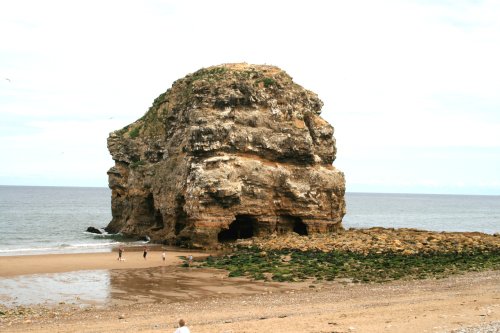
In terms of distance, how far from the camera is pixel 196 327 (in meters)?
18.3

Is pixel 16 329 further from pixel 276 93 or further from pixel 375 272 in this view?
pixel 276 93

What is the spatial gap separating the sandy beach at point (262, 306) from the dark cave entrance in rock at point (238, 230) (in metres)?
14.4

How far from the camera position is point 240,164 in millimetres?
44562

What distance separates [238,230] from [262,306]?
25892 mm

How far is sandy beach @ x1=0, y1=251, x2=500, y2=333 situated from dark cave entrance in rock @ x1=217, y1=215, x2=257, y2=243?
567 inches

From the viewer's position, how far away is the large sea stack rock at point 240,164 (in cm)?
4362

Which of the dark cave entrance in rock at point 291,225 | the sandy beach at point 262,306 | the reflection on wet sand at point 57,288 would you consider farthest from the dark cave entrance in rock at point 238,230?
the reflection on wet sand at point 57,288

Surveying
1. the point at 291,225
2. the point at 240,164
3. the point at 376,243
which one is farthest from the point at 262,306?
the point at 291,225

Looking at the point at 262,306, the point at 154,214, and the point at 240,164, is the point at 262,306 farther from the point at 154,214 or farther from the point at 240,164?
the point at 154,214

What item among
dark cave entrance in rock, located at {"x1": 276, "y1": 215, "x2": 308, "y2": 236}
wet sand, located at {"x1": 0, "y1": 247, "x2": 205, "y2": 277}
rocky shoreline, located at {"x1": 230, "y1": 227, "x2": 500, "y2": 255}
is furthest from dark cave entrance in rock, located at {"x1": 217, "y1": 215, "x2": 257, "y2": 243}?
wet sand, located at {"x1": 0, "y1": 247, "x2": 205, "y2": 277}

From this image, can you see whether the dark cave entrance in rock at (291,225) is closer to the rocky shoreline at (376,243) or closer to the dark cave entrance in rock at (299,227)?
the dark cave entrance in rock at (299,227)

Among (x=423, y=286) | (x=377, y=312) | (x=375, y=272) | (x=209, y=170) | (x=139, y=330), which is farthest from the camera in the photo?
(x=209, y=170)

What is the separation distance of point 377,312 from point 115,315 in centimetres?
1038

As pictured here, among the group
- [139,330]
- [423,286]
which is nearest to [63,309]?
[139,330]
